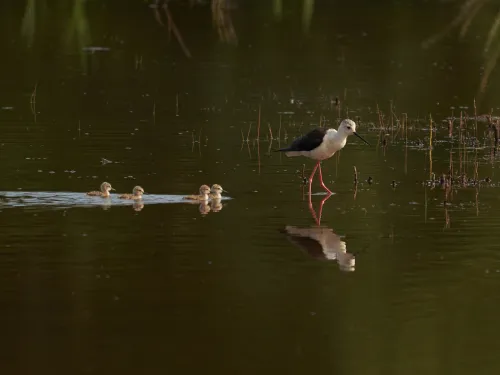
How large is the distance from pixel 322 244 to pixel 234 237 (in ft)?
2.64

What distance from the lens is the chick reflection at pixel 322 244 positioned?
33.7 ft

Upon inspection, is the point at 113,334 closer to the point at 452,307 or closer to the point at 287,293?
the point at 287,293

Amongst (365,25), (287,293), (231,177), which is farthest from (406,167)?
(365,25)

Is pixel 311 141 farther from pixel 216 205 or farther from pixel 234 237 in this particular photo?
pixel 234 237

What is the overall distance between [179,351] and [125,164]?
8.15 m

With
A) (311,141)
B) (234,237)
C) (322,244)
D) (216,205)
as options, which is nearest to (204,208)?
(216,205)

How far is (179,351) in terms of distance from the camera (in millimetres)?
7328

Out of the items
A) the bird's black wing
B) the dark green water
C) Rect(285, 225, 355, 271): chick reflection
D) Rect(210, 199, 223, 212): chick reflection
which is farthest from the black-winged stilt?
Rect(285, 225, 355, 271): chick reflection

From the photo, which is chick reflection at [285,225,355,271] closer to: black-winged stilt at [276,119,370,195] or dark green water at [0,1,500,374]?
dark green water at [0,1,500,374]

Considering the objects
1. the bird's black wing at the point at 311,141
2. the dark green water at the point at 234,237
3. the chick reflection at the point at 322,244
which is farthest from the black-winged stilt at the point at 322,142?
the chick reflection at the point at 322,244

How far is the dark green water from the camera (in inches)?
295

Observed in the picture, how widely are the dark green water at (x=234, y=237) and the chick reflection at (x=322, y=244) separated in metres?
0.05

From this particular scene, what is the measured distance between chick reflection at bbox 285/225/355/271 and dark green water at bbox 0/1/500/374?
50mm

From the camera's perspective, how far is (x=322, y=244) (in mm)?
10898
